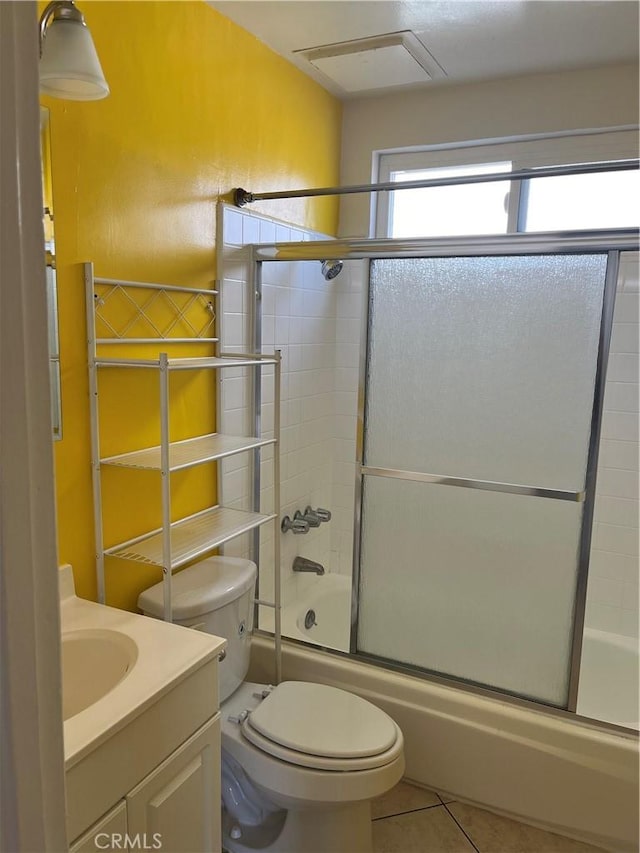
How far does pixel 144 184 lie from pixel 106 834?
1559 mm

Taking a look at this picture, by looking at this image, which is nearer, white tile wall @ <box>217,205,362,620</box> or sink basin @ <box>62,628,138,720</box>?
sink basin @ <box>62,628,138,720</box>

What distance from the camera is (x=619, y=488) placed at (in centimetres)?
261

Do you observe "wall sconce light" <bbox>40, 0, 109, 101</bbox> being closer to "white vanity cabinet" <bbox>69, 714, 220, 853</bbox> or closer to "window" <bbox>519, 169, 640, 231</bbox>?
"white vanity cabinet" <bbox>69, 714, 220, 853</bbox>

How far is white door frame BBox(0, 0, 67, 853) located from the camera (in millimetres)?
404

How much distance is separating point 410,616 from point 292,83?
6.68 ft

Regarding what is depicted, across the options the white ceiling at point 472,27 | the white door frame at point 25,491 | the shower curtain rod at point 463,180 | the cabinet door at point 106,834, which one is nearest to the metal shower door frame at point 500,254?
the shower curtain rod at point 463,180

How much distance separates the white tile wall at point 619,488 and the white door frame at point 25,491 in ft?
8.29

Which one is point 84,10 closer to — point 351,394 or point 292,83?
point 292,83

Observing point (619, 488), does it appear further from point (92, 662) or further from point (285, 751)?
point (92, 662)

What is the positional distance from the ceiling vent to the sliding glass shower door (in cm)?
80

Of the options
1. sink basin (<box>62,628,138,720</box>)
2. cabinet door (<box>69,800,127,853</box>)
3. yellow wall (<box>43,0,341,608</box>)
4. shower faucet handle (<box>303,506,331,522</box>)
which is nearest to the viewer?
cabinet door (<box>69,800,127,853</box>)

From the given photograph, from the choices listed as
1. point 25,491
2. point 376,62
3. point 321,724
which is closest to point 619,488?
point 321,724

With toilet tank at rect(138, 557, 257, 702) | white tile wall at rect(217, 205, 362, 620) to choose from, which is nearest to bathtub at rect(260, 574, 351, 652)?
white tile wall at rect(217, 205, 362, 620)

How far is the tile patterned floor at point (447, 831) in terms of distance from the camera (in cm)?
187
